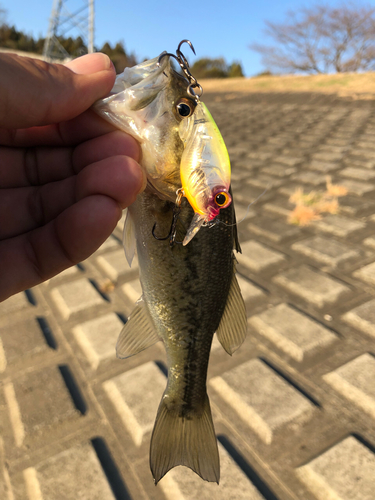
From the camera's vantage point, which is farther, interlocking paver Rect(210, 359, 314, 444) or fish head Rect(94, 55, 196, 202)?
interlocking paver Rect(210, 359, 314, 444)

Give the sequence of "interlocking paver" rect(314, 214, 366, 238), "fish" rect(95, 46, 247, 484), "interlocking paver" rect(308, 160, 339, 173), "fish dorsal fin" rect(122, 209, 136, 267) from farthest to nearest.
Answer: "interlocking paver" rect(308, 160, 339, 173)
"interlocking paver" rect(314, 214, 366, 238)
"fish dorsal fin" rect(122, 209, 136, 267)
"fish" rect(95, 46, 247, 484)

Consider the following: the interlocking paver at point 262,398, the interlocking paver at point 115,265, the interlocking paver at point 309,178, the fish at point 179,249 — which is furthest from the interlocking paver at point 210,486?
the interlocking paver at point 309,178

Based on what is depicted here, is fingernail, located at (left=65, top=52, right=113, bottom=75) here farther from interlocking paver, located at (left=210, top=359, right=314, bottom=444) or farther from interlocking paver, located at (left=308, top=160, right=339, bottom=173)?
interlocking paver, located at (left=308, top=160, right=339, bottom=173)

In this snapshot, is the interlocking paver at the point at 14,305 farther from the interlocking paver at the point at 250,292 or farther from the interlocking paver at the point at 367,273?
the interlocking paver at the point at 367,273

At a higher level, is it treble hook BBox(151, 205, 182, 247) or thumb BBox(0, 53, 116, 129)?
thumb BBox(0, 53, 116, 129)

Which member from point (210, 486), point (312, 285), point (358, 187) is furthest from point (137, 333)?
point (358, 187)

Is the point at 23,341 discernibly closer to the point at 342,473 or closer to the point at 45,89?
the point at 45,89

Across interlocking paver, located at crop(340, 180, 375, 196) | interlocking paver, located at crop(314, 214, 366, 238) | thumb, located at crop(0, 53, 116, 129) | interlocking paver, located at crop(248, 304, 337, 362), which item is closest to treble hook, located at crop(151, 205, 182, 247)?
thumb, located at crop(0, 53, 116, 129)

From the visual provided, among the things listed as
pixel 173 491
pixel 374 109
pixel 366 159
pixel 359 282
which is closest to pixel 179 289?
pixel 173 491

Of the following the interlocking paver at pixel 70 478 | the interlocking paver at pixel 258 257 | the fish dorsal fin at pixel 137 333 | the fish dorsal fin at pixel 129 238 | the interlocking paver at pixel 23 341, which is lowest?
the interlocking paver at pixel 23 341
